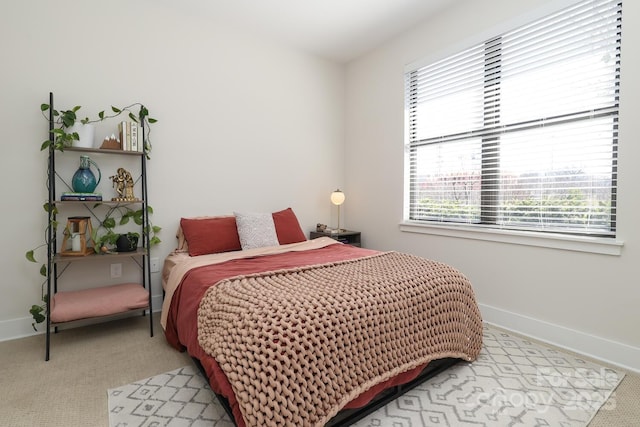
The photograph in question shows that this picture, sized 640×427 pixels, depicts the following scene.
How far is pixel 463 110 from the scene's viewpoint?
9.44ft

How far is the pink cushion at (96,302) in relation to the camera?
2093 millimetres

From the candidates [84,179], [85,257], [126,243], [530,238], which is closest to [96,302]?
[85,257]

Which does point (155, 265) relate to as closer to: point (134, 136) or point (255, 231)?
point (255, 231)

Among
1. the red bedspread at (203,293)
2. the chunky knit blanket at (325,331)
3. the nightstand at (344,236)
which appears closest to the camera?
the chunky knit blanket at (325,331)

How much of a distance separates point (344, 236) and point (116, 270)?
229 centimetres

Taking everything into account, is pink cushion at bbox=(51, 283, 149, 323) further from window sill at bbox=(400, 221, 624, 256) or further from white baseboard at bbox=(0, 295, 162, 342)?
window sill at bbox=(400, 221, 624, 256)

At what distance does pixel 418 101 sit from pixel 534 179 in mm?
1372

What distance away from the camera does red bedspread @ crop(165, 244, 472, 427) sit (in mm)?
1424

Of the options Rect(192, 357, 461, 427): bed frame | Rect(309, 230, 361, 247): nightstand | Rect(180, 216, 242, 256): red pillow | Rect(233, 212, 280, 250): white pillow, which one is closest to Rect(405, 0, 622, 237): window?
Rect(309, 230, 361, 247): nightstand

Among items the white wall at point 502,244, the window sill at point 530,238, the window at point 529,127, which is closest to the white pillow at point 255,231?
the white wall at point 502,244

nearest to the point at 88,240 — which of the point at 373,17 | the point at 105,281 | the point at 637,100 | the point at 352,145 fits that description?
the point at 105,281

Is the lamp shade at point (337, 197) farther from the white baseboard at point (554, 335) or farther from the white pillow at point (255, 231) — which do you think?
the white baseboard at point (554, 335)

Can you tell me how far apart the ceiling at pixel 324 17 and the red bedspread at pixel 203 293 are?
7.20 feet

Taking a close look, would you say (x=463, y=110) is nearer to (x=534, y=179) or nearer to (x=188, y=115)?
(x=534, y=179)
